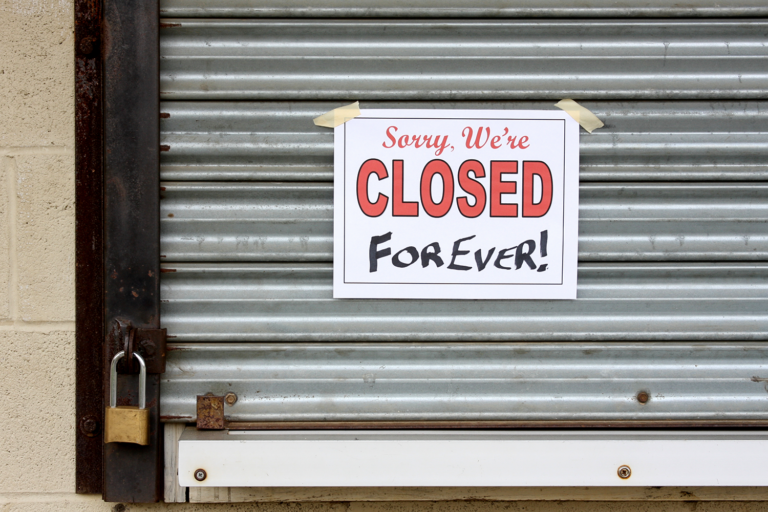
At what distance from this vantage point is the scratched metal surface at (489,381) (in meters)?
1.56

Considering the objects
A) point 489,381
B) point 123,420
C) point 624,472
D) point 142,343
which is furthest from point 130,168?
point 624,472

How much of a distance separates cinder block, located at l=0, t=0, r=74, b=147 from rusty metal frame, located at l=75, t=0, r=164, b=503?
0.17ft

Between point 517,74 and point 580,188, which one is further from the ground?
point 517,74

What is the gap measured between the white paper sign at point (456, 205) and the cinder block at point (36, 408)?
37.6 inches

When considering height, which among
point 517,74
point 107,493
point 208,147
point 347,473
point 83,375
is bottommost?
point 107,493

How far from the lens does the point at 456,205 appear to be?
61.2 inches

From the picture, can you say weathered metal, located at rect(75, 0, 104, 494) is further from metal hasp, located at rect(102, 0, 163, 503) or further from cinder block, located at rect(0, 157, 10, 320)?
cinder block, located at rect(0, 157, 10, 320)

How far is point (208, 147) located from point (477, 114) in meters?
0.89

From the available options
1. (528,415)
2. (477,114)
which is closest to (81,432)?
(528,415)

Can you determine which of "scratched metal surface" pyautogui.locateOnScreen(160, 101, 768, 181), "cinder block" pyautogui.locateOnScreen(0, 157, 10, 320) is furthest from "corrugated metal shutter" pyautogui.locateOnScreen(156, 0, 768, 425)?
"cinder block" pyautogui.locateOnScreen(0, 157, 10, 320)

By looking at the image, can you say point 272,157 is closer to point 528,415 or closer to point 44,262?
point 44,262

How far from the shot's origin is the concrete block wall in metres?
1.54

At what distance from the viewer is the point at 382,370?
1.57m

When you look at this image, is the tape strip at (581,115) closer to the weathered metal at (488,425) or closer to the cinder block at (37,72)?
the weathered metal at (488,425)
